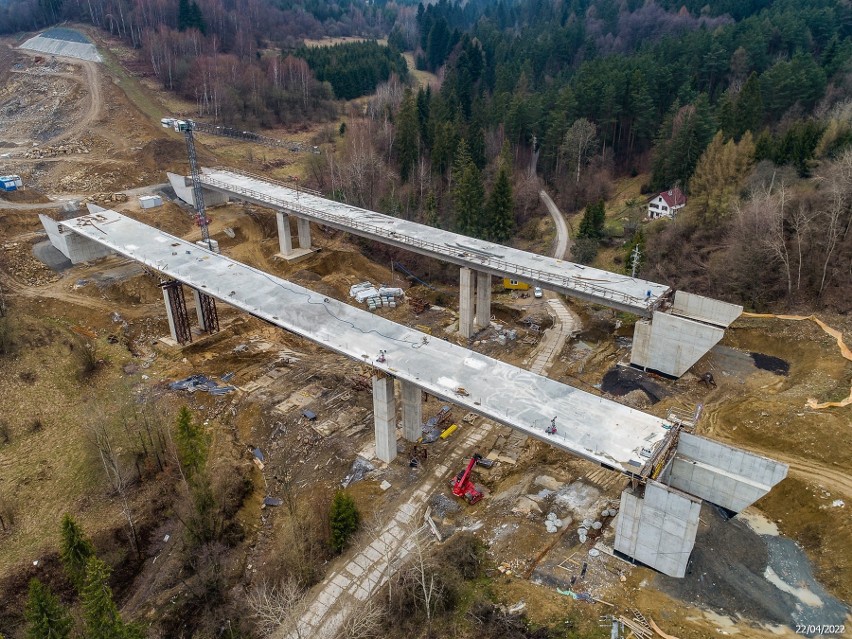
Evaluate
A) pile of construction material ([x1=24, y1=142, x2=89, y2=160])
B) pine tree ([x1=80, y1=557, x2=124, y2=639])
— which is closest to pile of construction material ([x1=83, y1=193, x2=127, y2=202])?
pile of construction material ([x1=24, y1=142, x2=89, y2=160])

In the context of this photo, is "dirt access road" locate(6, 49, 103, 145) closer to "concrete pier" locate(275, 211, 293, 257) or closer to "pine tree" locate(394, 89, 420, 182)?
"concrete pier" locate(275, 211, 293, 257)

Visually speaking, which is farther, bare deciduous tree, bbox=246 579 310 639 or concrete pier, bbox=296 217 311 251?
concrete pier, bbox=296 217 311 251

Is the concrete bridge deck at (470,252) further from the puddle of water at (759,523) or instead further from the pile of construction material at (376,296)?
the puddle of water at (759,523)

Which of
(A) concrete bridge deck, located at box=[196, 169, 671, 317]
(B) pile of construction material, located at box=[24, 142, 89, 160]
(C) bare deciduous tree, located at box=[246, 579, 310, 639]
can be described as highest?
(B) pile of construction material, located at box=[24, 142, 89, 160]

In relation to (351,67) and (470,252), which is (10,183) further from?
(351,67)

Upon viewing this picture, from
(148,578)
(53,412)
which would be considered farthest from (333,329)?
(53,412)

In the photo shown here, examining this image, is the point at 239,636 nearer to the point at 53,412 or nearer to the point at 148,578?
the point at 148,578

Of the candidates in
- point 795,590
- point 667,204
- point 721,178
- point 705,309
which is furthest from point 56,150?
point 795,590
